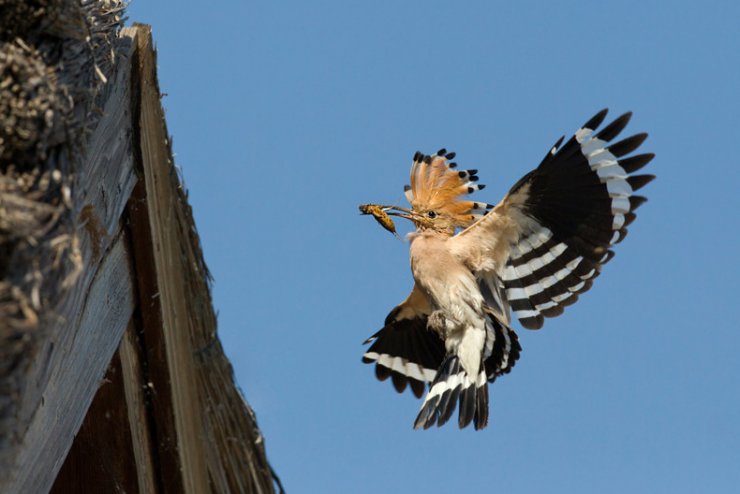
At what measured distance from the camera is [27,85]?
189cm

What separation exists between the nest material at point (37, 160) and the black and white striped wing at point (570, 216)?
2467 millimetres

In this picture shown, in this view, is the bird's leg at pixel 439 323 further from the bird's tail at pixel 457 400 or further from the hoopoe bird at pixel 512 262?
the bird's tail at pixel 457 400

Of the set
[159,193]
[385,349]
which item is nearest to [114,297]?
[159,193]

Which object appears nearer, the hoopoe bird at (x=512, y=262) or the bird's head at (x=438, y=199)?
the hoopoe bird at (x=512, y=262)

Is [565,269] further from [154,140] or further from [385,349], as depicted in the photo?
[154,140]

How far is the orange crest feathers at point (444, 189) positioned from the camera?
15.7ft

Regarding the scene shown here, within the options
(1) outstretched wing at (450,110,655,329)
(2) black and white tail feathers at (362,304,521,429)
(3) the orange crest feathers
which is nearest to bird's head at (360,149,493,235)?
(3) the orange crest feathers

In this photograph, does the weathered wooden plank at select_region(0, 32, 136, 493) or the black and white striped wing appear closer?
the weathered wooden plank at select_region(0, 32, 136, 493)

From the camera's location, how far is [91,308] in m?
2.57

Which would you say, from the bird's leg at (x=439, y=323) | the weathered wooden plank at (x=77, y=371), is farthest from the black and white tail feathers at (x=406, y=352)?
the weathered wooden plank at (x=77, y=371)

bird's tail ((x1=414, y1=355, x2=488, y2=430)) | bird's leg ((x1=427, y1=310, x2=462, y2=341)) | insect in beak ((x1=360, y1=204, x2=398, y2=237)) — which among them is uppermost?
insect in beak ((x1=360, y1=204, x2=398, y2=237))

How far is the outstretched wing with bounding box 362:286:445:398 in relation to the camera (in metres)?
4.61

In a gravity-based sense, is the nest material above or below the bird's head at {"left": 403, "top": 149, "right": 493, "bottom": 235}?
below

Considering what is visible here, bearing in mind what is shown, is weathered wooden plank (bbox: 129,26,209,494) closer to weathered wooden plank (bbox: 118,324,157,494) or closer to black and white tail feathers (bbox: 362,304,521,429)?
weathered wooden plank (bbox: 118,324,157,494)
